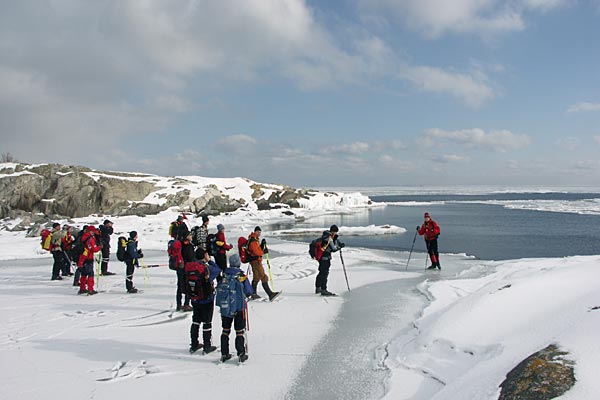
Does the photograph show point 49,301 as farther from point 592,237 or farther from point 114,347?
point 592,237

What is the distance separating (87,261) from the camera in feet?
32.4

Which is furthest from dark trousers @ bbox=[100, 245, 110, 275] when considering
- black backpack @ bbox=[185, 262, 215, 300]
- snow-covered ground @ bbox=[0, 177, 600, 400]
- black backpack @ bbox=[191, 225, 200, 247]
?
black backpack @ bbox=[185, 262, 215, 300]

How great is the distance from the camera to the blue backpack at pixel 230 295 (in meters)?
5.50

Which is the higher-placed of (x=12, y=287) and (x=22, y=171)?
(x=22, y=171)

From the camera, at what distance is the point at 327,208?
58312mm

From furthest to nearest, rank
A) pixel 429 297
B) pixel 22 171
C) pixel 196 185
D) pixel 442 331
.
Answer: pixel 196 185
pixel 22 171
pixel 429 297
pixel 442 331

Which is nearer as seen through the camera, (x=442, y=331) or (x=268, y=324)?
(x=442, y=331)

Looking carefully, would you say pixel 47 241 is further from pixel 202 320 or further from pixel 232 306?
pixel 232 306

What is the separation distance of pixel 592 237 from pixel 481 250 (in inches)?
398

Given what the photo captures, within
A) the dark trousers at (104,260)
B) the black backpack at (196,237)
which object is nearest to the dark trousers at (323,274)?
the black backpack at (196,237)

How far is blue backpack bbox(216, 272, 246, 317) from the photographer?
5.50m

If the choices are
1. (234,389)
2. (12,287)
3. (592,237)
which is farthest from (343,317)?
(592,237)

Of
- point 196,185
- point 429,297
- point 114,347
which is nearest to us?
point 114,347

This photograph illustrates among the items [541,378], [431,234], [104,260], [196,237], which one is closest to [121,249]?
[196,237]
